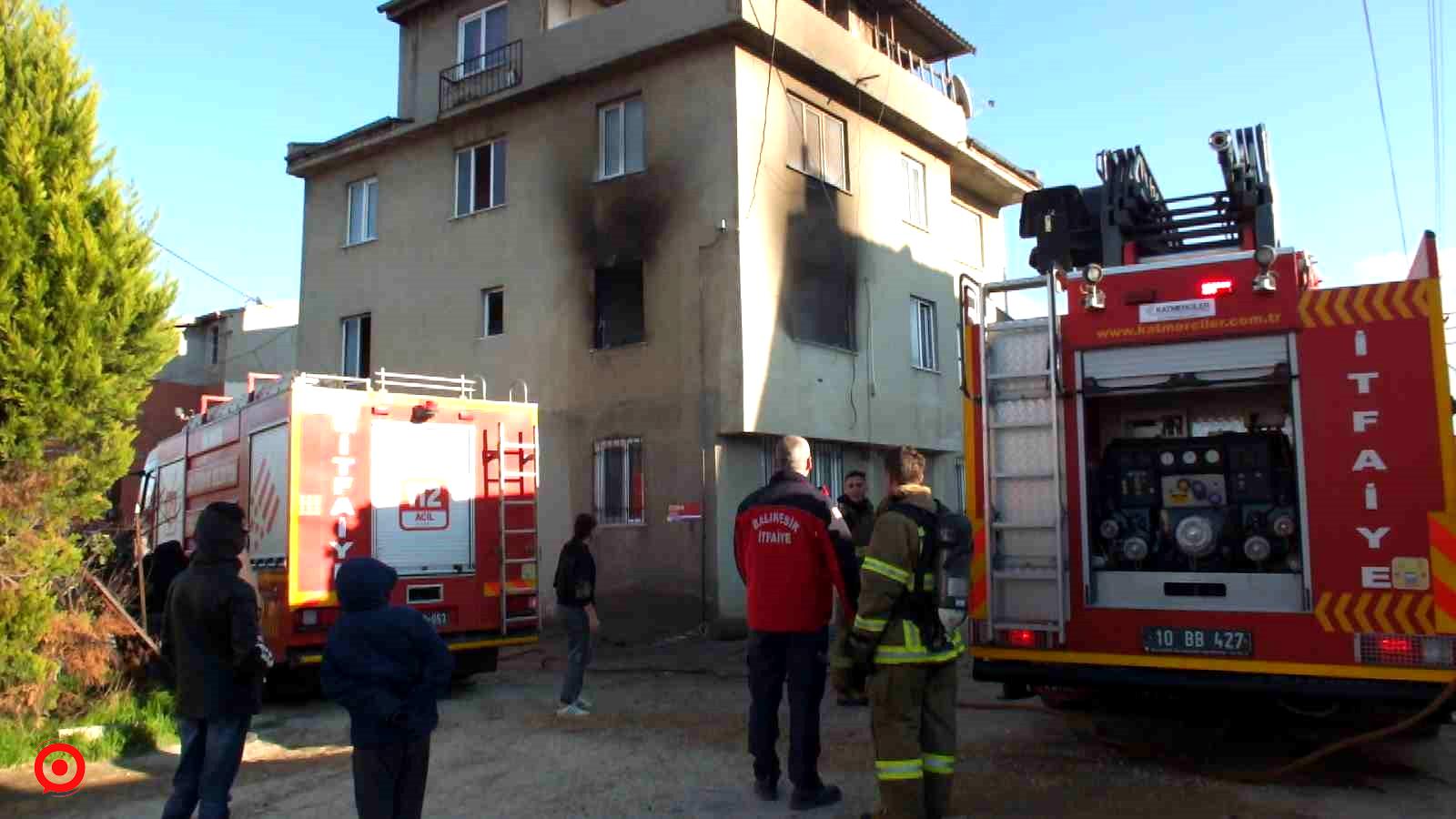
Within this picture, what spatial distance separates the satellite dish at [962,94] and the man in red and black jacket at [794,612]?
56.1ft

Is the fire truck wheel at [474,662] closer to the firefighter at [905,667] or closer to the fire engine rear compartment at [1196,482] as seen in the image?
the firefighter at [905,667]

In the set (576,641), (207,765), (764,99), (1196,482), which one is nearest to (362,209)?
(764,99)

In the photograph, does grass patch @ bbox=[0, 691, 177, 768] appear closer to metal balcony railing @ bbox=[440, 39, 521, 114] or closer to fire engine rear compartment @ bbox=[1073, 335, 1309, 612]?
fire engine rear compartment @ bbox=[1073, 335, 1309, 612]

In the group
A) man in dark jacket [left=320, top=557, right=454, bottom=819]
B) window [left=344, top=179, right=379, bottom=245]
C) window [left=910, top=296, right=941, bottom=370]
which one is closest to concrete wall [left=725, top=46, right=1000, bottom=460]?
window [left=910, top=296, right=941, bottom=370]

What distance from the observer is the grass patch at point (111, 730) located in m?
7.54

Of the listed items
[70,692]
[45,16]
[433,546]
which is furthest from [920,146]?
[70,692]

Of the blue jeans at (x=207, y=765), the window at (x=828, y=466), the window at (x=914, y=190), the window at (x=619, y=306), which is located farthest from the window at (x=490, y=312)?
the blue jeans at (x=207, y=765)

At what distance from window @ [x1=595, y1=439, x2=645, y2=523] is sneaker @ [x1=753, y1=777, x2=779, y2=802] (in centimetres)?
950

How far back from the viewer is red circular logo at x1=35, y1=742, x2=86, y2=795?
Result: 6.88 metres

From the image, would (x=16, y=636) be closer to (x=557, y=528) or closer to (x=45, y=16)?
(x=45, y=16)

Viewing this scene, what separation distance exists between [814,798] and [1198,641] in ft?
7.84

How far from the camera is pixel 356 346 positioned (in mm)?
20031

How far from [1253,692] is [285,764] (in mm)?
6260

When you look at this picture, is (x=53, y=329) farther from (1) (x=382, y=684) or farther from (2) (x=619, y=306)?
(2) (x=619, y=306)
